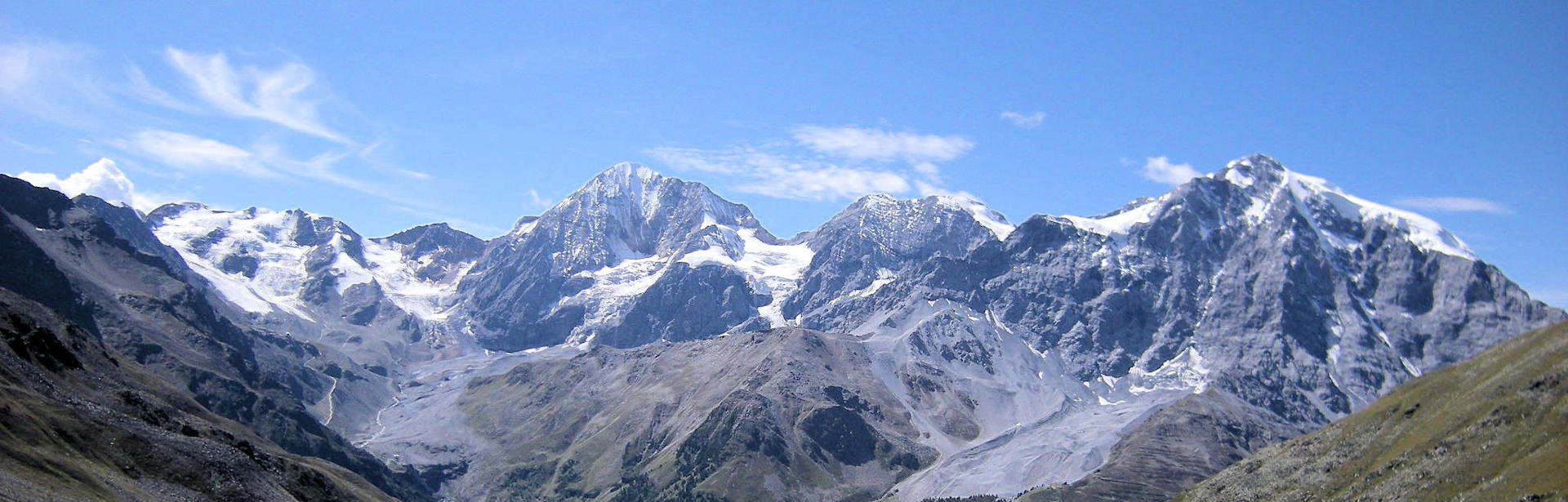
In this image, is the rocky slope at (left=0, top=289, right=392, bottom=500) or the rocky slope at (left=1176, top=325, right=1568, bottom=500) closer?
the rocky slope at (left=0, top=289, right=392, bottom=500)

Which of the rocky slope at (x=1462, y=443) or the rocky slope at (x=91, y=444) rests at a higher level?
the rocky slope at (x=1462, y=443)

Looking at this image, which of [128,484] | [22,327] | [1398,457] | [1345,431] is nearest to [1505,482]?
[1398,457]

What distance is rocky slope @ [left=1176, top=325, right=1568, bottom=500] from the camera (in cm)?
14250

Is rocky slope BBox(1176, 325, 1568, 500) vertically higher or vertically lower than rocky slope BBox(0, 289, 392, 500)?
higher

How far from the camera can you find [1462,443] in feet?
522

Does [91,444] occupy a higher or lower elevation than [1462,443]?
lower

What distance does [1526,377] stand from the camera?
16575cm

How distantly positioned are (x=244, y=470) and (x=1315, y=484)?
6144 inches

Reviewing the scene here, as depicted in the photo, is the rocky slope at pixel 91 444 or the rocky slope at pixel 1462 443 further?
the rocky slope at pixel 1462 443

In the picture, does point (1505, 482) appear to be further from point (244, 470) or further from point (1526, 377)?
point (244, 470)

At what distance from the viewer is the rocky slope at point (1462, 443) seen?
142 m

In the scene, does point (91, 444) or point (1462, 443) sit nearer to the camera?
point (91, 444)

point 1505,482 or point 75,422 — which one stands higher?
point 1505,482

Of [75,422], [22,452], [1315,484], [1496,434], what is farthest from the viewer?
[1315,484]
